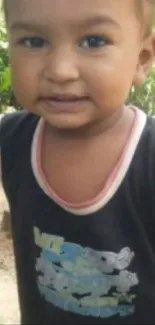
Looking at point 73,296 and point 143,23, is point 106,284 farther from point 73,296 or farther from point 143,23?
point 143,23

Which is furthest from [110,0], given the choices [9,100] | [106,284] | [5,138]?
[9,100]

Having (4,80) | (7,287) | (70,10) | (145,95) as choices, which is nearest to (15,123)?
(70,10)

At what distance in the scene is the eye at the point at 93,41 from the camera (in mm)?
1653

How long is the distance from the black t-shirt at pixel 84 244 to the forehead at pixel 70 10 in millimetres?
321

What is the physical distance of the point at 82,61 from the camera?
1.65 meters

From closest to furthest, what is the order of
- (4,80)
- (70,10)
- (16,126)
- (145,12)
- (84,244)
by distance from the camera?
(70,10)
(145,12)
(84,244)
(16,126)
(4,80)

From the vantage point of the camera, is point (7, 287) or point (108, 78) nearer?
point (108, 78)

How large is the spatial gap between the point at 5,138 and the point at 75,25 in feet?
1.51

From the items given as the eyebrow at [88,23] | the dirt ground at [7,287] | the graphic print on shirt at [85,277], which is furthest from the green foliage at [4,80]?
the eyebrow at [88,23]

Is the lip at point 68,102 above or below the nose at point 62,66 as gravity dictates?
below

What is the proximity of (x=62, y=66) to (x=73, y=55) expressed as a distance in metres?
0.04

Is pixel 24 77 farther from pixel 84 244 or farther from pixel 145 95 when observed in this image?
pixel 145 95

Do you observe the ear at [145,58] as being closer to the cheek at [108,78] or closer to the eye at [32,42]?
the cheek at [108,78]

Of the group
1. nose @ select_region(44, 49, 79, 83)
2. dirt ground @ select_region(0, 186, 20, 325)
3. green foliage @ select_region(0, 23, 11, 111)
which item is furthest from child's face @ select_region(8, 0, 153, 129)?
green foliage @ select_region(0, 23, 11, 111)
